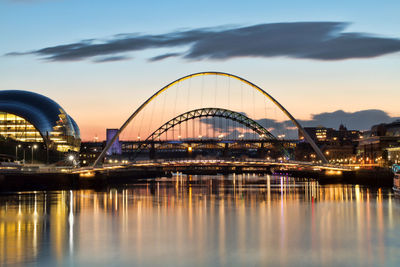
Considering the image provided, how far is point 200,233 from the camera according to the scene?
43.1 metres

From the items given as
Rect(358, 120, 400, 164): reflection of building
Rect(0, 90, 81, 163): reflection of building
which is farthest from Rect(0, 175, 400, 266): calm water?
Rect(358, 120, 400, 164): reflection of building

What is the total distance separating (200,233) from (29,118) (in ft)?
336

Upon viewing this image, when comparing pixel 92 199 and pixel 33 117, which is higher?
pixel 33 117

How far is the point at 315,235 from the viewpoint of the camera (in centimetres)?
4206

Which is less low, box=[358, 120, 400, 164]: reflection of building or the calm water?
box=[358, 120, 400, 164]: reflection of building

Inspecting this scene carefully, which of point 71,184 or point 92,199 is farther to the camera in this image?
point 71,184

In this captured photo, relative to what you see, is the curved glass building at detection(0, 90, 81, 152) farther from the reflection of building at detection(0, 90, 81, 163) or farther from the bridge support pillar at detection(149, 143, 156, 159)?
the bridge support pillar at detection(149, 143, 156, 159)

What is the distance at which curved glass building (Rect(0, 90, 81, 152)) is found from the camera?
138 metres

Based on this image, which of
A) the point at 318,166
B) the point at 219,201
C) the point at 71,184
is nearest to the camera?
the point at 219,201

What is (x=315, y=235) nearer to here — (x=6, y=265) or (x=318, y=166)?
(x=6, y=265)

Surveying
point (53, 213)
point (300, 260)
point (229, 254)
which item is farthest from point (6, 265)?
point (53, 213)

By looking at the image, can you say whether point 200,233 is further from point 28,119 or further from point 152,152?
point 152,152

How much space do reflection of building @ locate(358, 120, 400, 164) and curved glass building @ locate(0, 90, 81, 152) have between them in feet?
251

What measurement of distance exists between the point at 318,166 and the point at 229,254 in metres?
76.6
